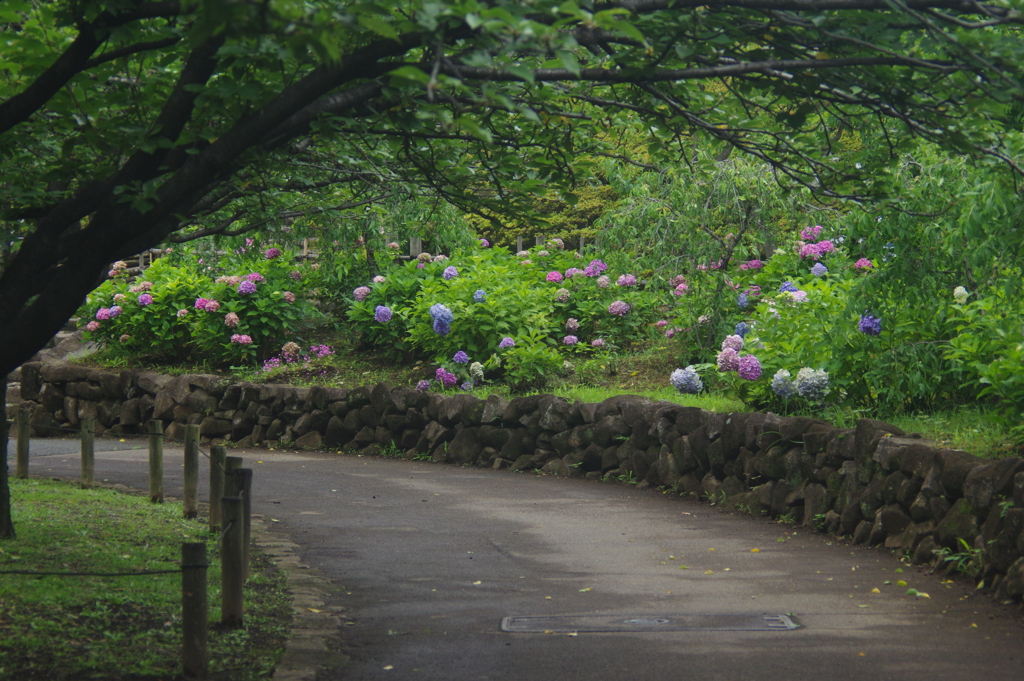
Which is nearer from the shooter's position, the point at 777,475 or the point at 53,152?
the point at 53,152

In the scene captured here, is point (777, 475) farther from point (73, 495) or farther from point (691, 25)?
point (73, 495)

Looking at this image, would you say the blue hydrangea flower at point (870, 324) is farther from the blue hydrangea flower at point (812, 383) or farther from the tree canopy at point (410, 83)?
the tree canopy at point (410, 83)

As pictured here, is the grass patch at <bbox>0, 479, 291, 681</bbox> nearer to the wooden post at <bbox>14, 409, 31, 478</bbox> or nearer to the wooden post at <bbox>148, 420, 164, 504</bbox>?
the wooden post at <bbox>148, 420, 164, 504</bbox>

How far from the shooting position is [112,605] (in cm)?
600

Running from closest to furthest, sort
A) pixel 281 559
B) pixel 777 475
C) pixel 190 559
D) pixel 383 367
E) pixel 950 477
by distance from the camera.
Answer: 1. pixel 190 559
2. pixel 950 477
3. pixel 281 559
4. pixel 777 475
5. pixel 383 367

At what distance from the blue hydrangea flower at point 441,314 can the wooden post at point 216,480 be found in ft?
18.9

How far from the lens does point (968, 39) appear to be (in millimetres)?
3842

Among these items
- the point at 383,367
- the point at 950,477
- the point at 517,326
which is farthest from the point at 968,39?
the point at 383,367

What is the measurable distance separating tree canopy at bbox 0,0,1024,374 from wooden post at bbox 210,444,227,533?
286 cm

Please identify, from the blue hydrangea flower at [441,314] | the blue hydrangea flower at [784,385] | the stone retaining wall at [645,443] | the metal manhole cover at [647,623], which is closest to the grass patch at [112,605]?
the metal manhole cover at [647,623]

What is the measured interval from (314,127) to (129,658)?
2699 millimetres

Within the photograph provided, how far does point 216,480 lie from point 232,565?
3.01m

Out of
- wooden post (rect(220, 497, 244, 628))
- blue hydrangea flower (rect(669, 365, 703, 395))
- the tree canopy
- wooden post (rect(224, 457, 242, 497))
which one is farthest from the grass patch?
blue hydrangea flower (rect(669, 365, 703, 395))

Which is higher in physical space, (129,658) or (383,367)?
(383,367)
